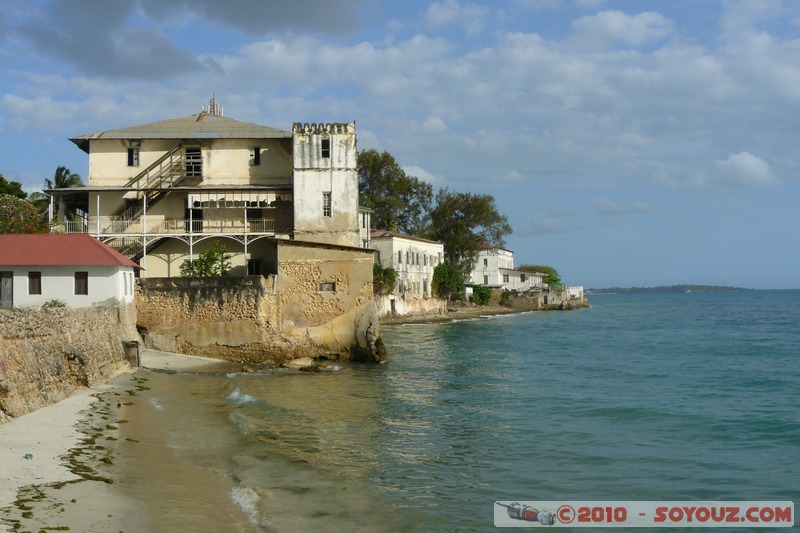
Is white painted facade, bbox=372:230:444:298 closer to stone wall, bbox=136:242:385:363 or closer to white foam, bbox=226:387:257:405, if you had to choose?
stone wall, bbox=136:242:385:363

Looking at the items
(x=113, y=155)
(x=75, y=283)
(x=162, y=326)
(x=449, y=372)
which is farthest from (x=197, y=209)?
(x=449, y=372)

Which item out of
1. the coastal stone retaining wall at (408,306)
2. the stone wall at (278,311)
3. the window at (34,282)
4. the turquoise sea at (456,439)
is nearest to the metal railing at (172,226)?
the stone wall at (278,311)

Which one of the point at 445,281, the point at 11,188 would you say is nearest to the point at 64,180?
the point at 11,188

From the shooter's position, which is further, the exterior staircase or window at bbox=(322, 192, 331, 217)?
the exterior staircase

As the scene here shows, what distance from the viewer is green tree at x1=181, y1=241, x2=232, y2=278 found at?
34.1m

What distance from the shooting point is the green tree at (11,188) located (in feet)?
171

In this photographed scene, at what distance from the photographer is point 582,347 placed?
43.1 m

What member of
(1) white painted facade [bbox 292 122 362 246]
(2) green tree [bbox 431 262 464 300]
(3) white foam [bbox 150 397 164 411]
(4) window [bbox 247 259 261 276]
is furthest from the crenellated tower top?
(2) green tree [bbox 431 262 464 300]

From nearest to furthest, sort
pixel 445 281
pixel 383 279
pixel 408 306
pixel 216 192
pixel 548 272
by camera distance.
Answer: pixel 216 192, pixel 383 279, pixel 408 306, pixel 445 281, pixel 548 272

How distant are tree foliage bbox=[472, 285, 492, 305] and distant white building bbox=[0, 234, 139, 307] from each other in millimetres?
66177

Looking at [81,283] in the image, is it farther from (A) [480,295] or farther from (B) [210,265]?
(A) [480,295]

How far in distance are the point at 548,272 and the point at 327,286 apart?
91.9 metres

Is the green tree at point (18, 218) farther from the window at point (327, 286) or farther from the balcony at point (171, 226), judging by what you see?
the window at point (327, 286)

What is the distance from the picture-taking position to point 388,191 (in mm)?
82188
